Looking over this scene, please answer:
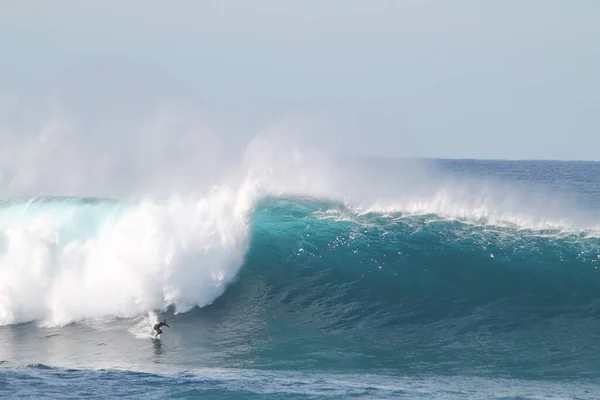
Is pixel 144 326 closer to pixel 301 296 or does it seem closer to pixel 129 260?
pixel 129 260

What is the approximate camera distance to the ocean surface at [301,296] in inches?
544

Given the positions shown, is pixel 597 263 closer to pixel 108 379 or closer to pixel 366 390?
pixel 366 390

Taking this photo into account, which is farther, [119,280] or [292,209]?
[292,209]

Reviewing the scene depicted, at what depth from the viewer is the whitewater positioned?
46.0 feet

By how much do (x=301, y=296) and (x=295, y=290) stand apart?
0.40 metres

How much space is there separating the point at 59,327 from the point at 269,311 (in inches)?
219

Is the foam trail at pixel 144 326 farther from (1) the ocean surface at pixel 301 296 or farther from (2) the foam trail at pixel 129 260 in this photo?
(2) the foam trail at pixel 129 260

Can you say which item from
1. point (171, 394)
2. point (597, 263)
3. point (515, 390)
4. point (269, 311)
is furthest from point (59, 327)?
point (597, 263)

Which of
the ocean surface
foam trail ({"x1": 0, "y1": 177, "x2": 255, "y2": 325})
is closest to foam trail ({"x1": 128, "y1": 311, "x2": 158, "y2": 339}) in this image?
the ocean surface

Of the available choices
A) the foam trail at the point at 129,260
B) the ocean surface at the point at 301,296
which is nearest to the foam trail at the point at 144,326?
the ocean surface at the point at 301,296

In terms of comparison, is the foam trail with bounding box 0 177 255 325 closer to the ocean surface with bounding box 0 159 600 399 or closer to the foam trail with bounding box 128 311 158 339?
the ocean surface with bounding box 0 159 600 399

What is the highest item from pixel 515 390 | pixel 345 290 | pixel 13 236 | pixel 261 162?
pixel 261 162

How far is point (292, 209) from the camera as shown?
24672mm

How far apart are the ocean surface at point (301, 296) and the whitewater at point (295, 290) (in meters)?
0.06
